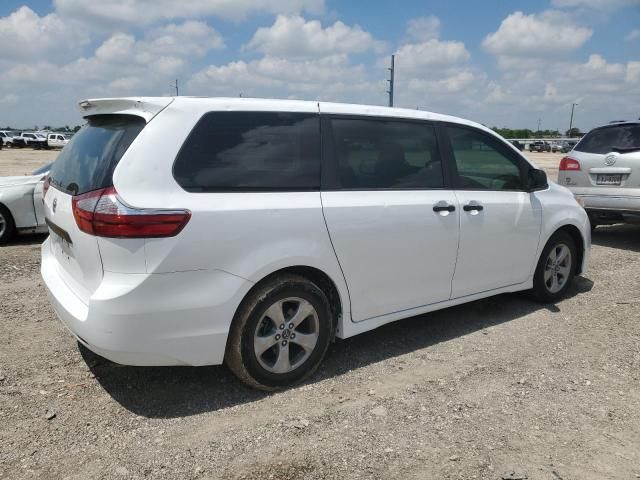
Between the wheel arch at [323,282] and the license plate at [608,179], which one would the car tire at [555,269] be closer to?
the wheel arch at [323,282]

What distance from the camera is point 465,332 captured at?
4.54 metres

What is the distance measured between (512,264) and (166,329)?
312cm

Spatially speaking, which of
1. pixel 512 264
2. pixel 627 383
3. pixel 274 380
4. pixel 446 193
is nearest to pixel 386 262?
pixel 446 193

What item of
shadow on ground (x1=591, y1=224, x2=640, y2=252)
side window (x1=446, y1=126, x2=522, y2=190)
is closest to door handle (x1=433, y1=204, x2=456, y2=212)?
side window (x1=446, y1=126, x2=522, y2=190)

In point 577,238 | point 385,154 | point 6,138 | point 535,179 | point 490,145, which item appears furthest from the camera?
point 6,138

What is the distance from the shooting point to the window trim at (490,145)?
4.23 metres

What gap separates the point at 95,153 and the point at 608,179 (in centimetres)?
723

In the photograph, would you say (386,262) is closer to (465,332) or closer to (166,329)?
(465,332)

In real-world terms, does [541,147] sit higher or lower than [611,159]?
higher

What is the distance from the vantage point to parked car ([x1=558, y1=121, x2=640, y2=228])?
7551 millimetres

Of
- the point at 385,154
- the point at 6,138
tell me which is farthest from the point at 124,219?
the point at 6,138

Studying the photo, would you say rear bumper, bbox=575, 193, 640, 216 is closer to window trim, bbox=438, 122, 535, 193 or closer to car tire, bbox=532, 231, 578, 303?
car tire, bbox=532, 231, 578, 303

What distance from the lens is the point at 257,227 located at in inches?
122

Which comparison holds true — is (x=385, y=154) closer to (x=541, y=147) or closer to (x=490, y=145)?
(x=490, y=145)
